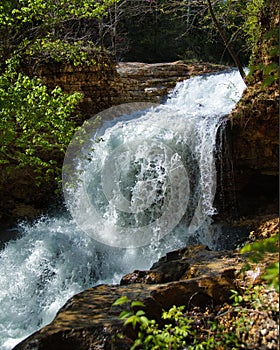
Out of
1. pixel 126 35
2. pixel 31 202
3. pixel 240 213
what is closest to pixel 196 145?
pixel 240 213

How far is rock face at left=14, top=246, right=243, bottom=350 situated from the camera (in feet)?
9.71

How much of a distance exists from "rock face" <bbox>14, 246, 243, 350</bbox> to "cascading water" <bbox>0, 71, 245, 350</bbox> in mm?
2163

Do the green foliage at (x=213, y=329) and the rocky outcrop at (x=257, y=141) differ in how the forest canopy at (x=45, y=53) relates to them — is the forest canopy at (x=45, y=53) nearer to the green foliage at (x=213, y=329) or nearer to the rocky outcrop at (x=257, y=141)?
the rocky outcrop at (x=257, y=141)

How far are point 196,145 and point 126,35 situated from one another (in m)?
12.3

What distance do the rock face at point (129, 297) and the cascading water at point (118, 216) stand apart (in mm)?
2163

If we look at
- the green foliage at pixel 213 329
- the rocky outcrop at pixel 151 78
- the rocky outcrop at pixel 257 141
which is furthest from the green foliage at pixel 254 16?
the green foliage at pixel 213 329

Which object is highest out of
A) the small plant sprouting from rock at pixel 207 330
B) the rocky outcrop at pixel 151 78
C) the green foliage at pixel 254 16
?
the green foliage at pixel 254 16

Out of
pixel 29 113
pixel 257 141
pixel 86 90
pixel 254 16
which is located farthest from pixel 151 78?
pixel 29 113

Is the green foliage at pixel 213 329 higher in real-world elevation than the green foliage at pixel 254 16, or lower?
lower

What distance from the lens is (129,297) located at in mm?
3605

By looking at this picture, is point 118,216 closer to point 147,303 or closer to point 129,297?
point 129,297

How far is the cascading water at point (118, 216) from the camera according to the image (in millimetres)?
6383

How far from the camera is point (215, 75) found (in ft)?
43.7

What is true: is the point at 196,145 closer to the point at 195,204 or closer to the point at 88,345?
the point at 195,204
